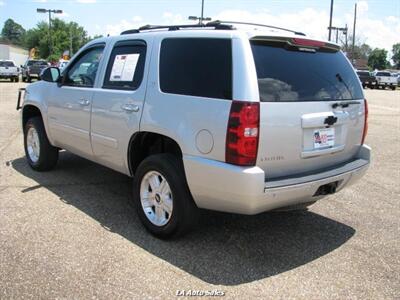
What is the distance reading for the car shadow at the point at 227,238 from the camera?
3.92 m

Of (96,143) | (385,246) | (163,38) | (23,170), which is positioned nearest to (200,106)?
(163,38)

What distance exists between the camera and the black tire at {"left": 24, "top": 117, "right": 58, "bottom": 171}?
6.53 meters

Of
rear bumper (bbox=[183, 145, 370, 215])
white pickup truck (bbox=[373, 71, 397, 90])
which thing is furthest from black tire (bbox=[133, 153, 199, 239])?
white pickup truck (bbox=[373, 71, 397, 90])

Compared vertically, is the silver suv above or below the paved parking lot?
above

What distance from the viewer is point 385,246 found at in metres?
4.48

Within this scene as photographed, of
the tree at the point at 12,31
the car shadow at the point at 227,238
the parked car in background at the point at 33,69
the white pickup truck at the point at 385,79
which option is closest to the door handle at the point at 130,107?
the car shadow at the point at 227,238

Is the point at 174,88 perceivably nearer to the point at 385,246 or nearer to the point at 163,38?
the point at 163,38

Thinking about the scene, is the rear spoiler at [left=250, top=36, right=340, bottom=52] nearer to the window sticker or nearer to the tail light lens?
the tail light lens

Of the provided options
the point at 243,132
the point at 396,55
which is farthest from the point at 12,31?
the point at 243,132

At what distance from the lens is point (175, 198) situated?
4160mm

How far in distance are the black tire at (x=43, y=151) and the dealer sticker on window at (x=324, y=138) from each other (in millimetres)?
3953

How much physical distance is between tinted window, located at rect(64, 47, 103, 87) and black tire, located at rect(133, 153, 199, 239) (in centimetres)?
158

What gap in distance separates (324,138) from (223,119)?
101 cm

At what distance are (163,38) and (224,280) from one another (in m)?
2.29
